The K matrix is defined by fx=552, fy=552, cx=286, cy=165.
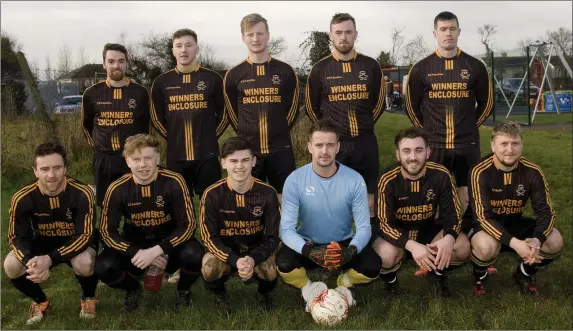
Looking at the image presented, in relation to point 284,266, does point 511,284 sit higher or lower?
lower

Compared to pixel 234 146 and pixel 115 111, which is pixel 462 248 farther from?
pixel 115 111

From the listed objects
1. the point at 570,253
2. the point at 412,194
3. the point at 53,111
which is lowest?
the point at 570,253

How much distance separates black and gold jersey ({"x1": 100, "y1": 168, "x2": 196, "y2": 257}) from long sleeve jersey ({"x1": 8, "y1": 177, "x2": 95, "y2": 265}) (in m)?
0.14

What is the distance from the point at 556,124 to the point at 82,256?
49.8ft

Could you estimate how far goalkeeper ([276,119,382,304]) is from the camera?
3.97m

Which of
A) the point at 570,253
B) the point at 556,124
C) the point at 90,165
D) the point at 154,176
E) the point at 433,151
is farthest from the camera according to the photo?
the point at 556,124

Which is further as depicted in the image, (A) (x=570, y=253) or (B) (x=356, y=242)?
(A) (x=570, y=253)

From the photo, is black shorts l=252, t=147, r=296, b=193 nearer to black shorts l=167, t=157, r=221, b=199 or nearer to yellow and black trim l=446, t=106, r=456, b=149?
black shorts l=167, t=157, r=221, b=199

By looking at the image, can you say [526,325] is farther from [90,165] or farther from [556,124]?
[556,124]

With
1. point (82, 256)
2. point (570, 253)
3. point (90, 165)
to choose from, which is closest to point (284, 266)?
point (82, 256)

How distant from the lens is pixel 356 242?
A: 12.9ft

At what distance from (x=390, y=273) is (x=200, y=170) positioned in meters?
1.95

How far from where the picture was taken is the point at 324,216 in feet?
13.5

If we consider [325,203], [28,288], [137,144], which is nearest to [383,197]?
[325,203]
